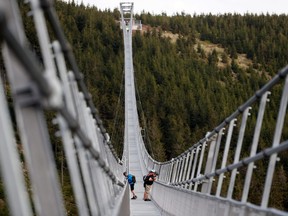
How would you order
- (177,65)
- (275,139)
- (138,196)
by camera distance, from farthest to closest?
1. (177,65)
2. (138,196)
3. (275,139)

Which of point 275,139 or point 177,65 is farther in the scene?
point 177,65

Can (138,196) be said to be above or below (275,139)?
below

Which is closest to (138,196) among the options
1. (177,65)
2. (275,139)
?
(275,139)

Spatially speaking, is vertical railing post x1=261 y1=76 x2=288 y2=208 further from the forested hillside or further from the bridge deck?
the forested hillside

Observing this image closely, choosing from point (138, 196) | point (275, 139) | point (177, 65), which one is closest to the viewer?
point (275, 139)

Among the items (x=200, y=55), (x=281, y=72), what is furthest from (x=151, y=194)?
(x=200, y=55)

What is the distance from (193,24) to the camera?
145 m

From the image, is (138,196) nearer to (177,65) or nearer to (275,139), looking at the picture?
(275,139)

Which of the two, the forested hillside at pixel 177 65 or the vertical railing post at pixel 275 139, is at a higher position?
the vertical railing post at pixel 275 139

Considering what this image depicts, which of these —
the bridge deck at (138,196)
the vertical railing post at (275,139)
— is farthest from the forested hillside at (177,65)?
the vertical railing post at (275,139)

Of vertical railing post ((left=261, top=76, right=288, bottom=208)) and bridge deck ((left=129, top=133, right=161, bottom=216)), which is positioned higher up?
vertical railing post ((left=261, top=76, right=288, bottom=208))

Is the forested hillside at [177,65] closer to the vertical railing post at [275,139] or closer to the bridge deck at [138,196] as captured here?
the bridge deck at [138,196]

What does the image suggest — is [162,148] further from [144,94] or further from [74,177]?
[74,177]

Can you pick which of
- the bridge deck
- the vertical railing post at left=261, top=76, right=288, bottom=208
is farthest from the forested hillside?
the vertical railing post at left=261, top=76, right=288, bottom=208
